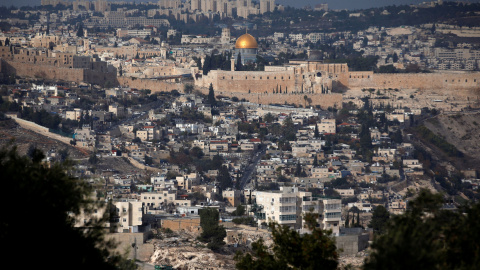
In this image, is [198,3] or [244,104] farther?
[198,3]

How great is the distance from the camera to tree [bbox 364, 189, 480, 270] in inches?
592

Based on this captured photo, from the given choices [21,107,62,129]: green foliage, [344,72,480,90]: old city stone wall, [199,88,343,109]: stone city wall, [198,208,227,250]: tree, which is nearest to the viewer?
[198,208,227,250]: tree

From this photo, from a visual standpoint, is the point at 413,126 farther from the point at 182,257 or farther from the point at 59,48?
the point at 182,257

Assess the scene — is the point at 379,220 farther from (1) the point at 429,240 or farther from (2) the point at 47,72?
(2) the point at 47,72

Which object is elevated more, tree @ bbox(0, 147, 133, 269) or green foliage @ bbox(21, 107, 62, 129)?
tree @ bbox(0, 147, 133, 269)

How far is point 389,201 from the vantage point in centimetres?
4953

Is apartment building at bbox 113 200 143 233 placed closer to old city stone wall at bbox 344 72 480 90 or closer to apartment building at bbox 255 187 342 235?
apartment building at bbox 255 187 342 235

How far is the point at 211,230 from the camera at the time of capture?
3331 centimetres

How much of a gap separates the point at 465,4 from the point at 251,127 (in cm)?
7697

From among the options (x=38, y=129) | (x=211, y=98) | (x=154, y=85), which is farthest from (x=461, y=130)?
(x=38, y=129)

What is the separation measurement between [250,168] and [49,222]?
40.1 meters

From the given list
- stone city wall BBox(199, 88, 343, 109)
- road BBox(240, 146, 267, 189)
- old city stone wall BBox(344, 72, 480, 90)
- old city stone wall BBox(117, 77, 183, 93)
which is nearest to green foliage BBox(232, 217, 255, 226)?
road BBox(240, 146, 267, 189)

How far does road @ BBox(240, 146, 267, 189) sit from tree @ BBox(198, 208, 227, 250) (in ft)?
47.6

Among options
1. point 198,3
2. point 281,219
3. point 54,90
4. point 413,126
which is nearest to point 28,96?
point 54,90
